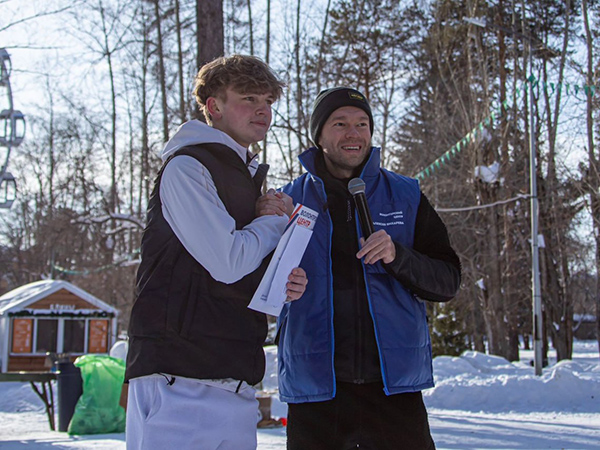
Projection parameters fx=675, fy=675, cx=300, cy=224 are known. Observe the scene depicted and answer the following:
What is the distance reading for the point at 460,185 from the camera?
22.6 m

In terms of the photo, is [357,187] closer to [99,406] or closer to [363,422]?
[363,422]

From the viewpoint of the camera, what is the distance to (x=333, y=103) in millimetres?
3068

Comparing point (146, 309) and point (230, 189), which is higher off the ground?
point (230, 189)

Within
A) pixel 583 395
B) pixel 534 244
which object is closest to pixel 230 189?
pixel 583 395

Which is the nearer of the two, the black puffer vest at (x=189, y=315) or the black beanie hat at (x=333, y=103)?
the black puffer vest at (x=189, y=315)

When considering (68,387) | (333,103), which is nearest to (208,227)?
(333,103)

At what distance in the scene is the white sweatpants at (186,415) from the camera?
207 cm

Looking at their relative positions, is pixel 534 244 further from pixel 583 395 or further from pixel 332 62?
pixel 332 62

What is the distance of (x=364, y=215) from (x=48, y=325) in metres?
17.9

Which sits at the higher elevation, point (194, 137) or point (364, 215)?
point (194, 137)

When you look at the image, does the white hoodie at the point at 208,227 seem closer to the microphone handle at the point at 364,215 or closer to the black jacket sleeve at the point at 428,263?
the microphone handle at the point at 364,215

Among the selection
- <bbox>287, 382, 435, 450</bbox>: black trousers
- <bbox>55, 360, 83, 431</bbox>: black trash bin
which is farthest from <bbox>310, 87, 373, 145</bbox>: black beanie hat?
<bbox>55, 360, 83, 431</bbox>: black trash bin

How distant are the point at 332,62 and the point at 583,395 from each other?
46.8 feet

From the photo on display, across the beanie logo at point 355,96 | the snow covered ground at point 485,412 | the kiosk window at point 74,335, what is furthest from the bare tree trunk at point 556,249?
the beanie logo at point 355,96
